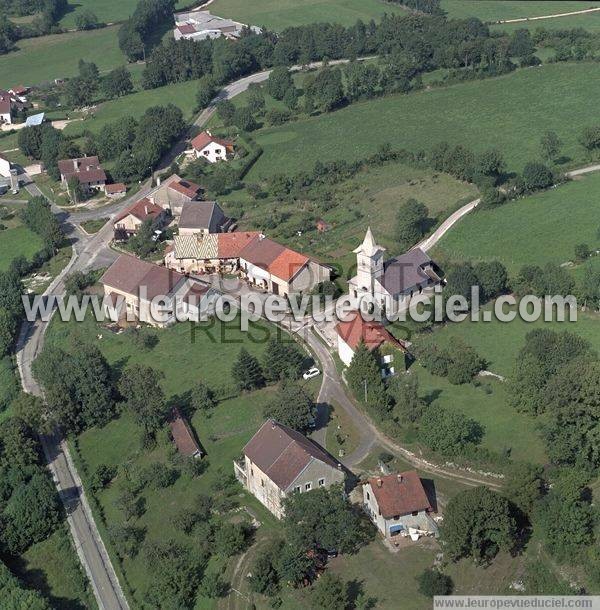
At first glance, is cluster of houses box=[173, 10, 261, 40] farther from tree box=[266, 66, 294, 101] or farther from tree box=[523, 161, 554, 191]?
tree box=[523, 161, 554, 191]

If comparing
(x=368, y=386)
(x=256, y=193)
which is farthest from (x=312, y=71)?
(x=368, y=386)

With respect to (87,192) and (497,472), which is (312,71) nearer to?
(87,192)

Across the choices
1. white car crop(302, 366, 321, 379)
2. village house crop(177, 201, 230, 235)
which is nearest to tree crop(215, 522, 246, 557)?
white car crop(302, 366, 321, 379)

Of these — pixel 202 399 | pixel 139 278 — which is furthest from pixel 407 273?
pixel 139 278

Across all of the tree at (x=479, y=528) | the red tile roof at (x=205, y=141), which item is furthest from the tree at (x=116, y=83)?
the tree at (x=479, y=528)

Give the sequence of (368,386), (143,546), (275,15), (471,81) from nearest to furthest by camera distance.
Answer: (143,546), (368,386), (471,81), (275,15)
